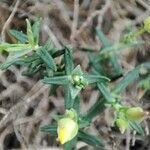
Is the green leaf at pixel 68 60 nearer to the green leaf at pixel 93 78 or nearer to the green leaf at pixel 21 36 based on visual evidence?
the green leaf at pixel 93 78

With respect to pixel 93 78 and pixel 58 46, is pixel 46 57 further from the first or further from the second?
pixel 58 46

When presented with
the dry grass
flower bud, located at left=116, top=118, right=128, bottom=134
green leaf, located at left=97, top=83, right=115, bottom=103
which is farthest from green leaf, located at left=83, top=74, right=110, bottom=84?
the dry grass

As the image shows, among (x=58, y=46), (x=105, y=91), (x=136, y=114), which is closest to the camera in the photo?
(x=136, y=114)

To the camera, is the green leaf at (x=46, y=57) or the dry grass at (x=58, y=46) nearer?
the green leaf at (x=46, y=57)

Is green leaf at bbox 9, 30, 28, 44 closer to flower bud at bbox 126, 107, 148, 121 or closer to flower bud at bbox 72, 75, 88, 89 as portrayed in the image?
flower bud at bbox 72, 75, 88, 89

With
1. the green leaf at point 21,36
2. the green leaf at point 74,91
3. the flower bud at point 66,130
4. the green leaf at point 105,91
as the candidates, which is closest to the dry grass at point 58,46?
the green leaf at point 21,36

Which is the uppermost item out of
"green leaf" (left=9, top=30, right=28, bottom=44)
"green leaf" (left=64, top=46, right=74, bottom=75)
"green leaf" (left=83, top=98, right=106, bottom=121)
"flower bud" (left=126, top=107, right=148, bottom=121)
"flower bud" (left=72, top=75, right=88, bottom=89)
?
"green leaf" (left=9, top=30, right=28, bottom=44)

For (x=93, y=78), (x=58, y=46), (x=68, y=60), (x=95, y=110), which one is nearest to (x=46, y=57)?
(x=68, y=60)
